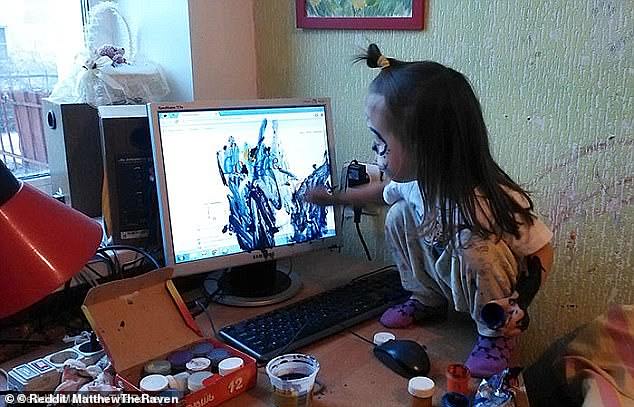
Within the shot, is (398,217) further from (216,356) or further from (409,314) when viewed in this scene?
(216,356)

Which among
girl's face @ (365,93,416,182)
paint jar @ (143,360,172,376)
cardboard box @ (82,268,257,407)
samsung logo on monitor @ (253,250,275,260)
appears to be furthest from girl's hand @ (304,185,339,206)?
paint jar @ (143,360,172,376)

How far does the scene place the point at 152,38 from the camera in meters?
1.56

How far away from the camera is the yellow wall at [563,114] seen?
1104 mm

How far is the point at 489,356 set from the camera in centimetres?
102

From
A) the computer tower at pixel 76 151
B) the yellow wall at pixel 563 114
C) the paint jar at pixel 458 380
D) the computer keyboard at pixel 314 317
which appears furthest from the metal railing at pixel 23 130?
the paint jar at pixel 458 380

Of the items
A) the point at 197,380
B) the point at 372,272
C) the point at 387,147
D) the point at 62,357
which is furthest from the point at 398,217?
the point at 62,357

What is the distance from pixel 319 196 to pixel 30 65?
29.2 inches

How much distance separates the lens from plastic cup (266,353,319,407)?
898 millimetres

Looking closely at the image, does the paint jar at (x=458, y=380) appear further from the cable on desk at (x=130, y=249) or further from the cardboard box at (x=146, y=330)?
the cable on desk at (x=130, y=249)

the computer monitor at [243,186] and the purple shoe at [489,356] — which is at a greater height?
the computer monitor at [243,186]

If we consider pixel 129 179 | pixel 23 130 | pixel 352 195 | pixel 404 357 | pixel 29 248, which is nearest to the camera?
pixel 29 248

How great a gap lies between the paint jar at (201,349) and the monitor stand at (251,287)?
0.21 metres

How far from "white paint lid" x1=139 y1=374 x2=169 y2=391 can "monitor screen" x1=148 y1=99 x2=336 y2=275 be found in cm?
28

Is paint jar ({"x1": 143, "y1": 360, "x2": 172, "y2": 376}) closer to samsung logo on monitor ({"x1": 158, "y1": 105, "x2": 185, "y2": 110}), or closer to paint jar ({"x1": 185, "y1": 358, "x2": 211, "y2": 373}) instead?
paint jar ({"x1": 185, "y1": 358, "x2": 211, "y2": 373})
